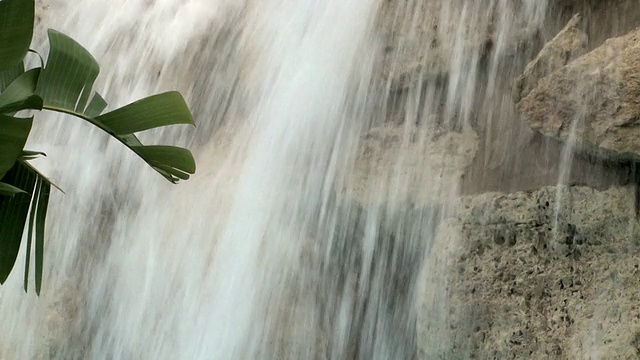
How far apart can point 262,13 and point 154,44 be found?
645mm

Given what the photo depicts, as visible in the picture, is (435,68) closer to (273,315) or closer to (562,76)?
(562,76)

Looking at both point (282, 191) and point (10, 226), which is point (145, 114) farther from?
point (282, 191)

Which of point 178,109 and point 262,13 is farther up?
point 262,13

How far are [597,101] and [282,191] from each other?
4.11 ft

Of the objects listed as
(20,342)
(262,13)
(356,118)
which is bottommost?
(20,342)

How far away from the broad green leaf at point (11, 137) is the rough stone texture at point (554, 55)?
161 cm

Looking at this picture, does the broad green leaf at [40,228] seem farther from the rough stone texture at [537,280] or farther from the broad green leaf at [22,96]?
the rough stone texture at [537,280]

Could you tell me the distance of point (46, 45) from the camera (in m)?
4.16

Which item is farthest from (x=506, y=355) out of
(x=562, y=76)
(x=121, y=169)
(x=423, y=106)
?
(x=121, y=169)

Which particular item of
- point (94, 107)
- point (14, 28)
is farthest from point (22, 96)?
point (94, 107)

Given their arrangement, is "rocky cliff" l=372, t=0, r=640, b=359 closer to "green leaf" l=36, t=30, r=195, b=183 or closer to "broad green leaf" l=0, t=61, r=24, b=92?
"green leaf" l=36, t=30, r=195, b=183

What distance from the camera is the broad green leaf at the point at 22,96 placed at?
1.18 meters

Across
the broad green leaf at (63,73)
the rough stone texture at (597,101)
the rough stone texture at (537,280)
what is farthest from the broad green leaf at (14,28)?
the rough stone texture at (597,101)

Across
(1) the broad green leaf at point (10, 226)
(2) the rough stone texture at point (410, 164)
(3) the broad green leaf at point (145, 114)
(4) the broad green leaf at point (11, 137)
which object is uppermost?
(2) the rough stone texture at point (410, 164)
